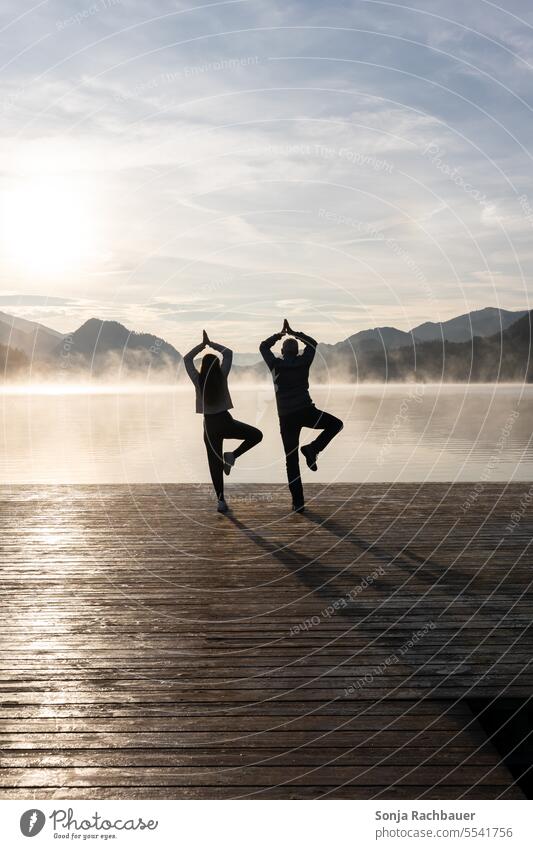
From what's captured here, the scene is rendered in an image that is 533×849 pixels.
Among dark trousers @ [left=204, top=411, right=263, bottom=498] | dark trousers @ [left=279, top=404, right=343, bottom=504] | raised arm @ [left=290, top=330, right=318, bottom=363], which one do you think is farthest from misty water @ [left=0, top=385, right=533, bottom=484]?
raised arm @ [left=290, top=330, right=318, bottom=363]

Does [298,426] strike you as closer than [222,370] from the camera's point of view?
No

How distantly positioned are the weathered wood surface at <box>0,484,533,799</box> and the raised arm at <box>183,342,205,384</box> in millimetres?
2026

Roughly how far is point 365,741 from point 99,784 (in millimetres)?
1545

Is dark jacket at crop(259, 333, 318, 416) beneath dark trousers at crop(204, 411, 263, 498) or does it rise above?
above

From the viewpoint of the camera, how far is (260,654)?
21.9ft

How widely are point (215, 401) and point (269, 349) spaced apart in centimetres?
99

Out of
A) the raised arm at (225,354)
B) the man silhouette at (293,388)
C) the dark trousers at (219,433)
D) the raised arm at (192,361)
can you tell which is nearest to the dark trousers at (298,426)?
the man silhouette at (293,388)

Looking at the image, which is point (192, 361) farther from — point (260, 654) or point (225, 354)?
point (260, 654)

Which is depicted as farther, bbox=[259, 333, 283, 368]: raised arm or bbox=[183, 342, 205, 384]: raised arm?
bbox=[259, 333, 283, 368]: raised arm

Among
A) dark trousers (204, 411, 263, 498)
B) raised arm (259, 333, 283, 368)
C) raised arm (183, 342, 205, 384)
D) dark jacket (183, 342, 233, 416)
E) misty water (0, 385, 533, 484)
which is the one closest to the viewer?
raised arm (183, 342, 205, 384)

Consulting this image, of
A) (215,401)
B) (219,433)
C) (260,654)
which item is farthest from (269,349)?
(260,654)

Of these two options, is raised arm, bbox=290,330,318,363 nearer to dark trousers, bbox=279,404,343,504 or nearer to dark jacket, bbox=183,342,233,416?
dark trousers, bbox=279,404,343,504

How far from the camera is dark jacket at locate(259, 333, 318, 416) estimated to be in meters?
11.9

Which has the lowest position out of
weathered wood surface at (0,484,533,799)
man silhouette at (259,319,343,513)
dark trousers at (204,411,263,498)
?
weathered wood surface at (0,484,533,799)
